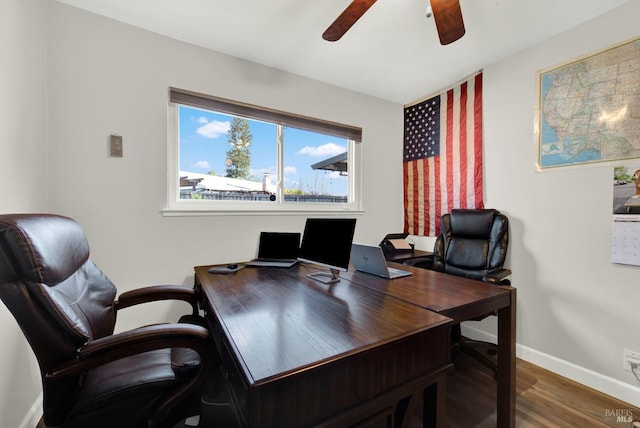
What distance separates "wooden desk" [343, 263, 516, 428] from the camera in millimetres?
1245

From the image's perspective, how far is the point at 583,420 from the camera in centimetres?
156

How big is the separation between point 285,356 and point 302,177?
2.14 m

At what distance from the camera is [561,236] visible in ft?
6.65

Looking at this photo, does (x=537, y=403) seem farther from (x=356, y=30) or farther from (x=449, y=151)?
(x=356, y=30)

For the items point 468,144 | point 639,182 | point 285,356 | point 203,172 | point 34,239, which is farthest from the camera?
point 468,144

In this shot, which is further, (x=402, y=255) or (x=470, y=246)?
(x=402, y=255)

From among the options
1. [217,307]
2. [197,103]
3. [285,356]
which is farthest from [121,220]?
[285,356]

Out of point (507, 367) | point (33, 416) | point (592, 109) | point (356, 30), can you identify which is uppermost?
point (356, 30)

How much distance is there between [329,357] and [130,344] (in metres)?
0.70

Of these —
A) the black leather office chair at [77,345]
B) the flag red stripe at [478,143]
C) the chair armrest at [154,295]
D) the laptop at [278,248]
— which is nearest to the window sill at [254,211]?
the laptop at [278,248]

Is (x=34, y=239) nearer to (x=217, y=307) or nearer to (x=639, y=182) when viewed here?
(x=217, y=307)

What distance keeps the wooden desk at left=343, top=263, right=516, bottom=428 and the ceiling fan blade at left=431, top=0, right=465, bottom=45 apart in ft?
4.65

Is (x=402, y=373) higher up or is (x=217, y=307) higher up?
(x=217, y=307)

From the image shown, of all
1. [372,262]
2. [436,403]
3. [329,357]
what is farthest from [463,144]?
[329,357]
